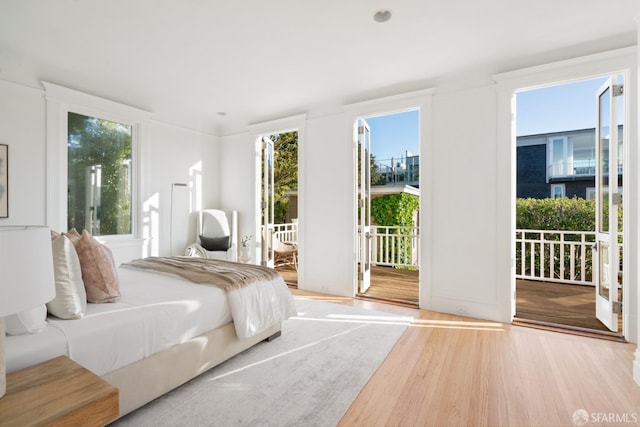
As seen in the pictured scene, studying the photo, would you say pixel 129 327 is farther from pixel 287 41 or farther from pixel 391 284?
pixel 391 284

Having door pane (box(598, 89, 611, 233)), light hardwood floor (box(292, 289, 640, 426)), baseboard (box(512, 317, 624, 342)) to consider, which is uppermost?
door pane (box(598, 89, 611, 233))

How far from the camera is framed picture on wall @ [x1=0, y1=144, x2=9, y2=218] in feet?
10.3

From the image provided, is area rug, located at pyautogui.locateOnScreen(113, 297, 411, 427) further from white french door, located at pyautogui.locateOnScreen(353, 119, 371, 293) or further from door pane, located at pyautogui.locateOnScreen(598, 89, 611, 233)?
door pane, located at pyautogui.locateOnScreen(598, 89, 611, 233)

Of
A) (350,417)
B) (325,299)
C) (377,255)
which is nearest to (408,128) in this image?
(377,255)

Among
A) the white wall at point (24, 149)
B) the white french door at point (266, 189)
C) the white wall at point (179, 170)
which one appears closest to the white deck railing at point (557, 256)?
the white french door at point (266, 189)

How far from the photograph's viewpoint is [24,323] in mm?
1492

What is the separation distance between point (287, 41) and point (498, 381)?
130 inches

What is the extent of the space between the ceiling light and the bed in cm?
239

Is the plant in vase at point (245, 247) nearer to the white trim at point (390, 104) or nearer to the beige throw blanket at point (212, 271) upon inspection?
the beige throw blanket at point (212, 271)

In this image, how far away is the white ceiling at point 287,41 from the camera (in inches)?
97.0

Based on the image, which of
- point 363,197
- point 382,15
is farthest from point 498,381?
point 382,15

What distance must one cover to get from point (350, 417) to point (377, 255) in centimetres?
507

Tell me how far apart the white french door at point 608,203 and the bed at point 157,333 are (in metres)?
3.10

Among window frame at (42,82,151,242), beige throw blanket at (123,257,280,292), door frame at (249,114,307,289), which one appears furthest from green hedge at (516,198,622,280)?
window frame at (42,82,151,242)
